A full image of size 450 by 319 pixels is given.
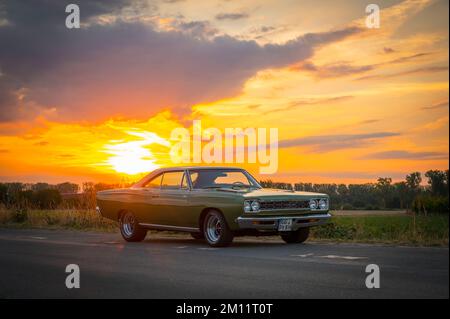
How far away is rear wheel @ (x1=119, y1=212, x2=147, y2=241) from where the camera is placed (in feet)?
56.6

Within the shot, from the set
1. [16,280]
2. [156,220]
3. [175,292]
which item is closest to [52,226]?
[156,220]

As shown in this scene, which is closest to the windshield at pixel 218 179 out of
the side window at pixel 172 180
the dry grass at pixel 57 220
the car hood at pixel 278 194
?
the side window at pixel 172 180

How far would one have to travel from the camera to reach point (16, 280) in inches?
398

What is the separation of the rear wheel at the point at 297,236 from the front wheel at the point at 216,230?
1.64 m

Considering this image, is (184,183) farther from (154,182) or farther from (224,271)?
(224,271)

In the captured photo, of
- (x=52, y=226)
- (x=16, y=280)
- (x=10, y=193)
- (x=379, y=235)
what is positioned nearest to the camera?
(x=16, y=280)

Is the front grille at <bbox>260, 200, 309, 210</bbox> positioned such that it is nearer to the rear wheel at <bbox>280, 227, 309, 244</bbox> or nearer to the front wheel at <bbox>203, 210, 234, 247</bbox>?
the rear wheel at <bbox>280, 227, 309, 244</bbox>

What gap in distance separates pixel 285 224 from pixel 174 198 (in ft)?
9.29

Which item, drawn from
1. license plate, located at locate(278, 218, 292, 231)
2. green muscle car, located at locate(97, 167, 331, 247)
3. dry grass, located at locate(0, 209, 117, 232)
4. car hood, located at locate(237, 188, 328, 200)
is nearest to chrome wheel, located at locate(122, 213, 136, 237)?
green muscle car, located at locate(97, 167, 331, 247)

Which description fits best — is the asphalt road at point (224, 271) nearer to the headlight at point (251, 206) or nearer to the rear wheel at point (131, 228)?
the headlight at point (251, 206)

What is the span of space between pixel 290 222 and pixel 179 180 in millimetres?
3036
